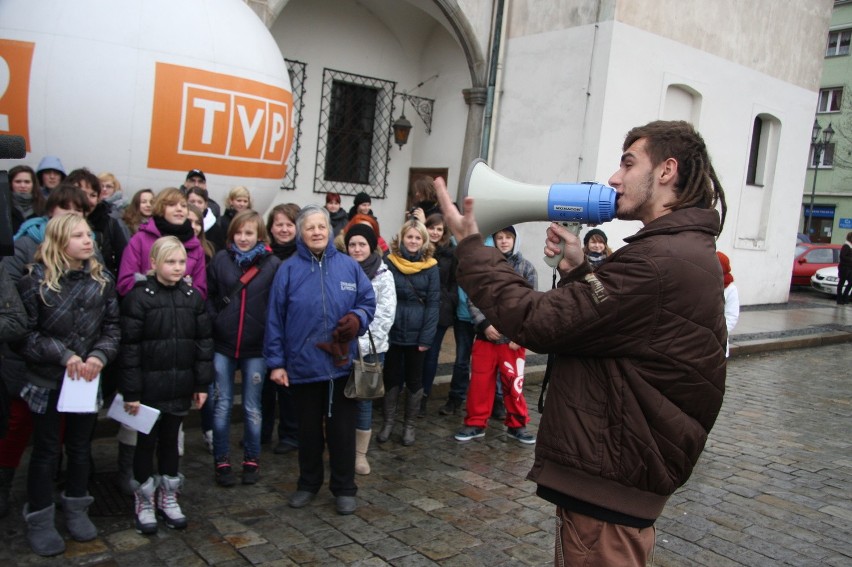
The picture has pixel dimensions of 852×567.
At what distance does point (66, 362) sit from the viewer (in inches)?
152

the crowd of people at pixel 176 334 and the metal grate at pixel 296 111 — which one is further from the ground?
the metal grate at pixel 296 111

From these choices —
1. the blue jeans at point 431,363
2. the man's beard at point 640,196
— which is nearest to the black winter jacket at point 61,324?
the man's beard at point 640,196

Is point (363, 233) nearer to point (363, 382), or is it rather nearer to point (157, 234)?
point (363, 382)

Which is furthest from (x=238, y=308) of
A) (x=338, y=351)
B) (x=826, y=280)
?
(x=826, y=280)

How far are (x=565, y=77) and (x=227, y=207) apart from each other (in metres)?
7.42

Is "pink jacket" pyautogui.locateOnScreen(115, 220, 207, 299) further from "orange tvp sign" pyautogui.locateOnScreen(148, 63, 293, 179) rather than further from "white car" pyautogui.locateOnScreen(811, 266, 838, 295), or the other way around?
"white car" pyautogui.locateOnScreen(811, 266, 838, 295)

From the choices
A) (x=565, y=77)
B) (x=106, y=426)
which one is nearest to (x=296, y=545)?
(x=106, y=426)

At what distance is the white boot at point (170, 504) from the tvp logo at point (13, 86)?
3348 mm

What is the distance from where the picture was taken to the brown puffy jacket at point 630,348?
6.63ft

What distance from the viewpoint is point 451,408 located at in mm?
7039

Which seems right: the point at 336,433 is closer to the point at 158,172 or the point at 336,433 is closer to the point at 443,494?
the point at 443,494

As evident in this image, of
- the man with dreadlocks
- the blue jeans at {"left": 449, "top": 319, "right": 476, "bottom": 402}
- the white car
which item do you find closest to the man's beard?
the man with dreadlocks

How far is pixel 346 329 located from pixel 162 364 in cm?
109

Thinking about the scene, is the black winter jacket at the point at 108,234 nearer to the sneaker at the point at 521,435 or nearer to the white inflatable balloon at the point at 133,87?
the white inflatable balloon at the point at 133,87
